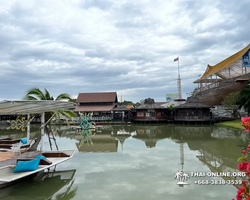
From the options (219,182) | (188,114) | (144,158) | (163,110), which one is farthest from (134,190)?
(163,110)

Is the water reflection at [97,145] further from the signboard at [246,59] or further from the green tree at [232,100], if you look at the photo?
the signboard at [246,59]

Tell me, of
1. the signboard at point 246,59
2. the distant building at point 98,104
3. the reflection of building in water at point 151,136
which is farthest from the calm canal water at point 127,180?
the distant building at point 98,104

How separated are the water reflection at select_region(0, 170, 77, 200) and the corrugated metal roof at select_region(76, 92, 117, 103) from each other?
29.0m

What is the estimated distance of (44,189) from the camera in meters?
5.54

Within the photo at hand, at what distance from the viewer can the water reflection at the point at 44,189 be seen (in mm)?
5113

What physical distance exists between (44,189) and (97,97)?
31425mm

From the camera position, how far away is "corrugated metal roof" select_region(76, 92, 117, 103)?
3572cm

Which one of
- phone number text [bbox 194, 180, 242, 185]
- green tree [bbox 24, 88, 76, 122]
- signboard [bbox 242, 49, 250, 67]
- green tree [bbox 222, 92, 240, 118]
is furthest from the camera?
green tree [bbox 222, 92, 240, 118]

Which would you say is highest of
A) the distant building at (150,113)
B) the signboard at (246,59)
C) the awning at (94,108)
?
the signboard at (246,59)

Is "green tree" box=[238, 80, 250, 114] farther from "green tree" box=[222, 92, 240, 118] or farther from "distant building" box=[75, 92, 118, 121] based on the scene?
"distant building" box=[75, 92, 118, 121]

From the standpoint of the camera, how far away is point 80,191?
5.42 meters

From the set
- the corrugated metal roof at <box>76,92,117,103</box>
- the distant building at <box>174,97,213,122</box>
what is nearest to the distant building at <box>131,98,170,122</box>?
the distant building at <box>174,97,213,122</box>

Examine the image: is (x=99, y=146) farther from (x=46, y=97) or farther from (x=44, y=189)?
(x=44, y=189)

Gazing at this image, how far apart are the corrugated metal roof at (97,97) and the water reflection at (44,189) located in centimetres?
2901
